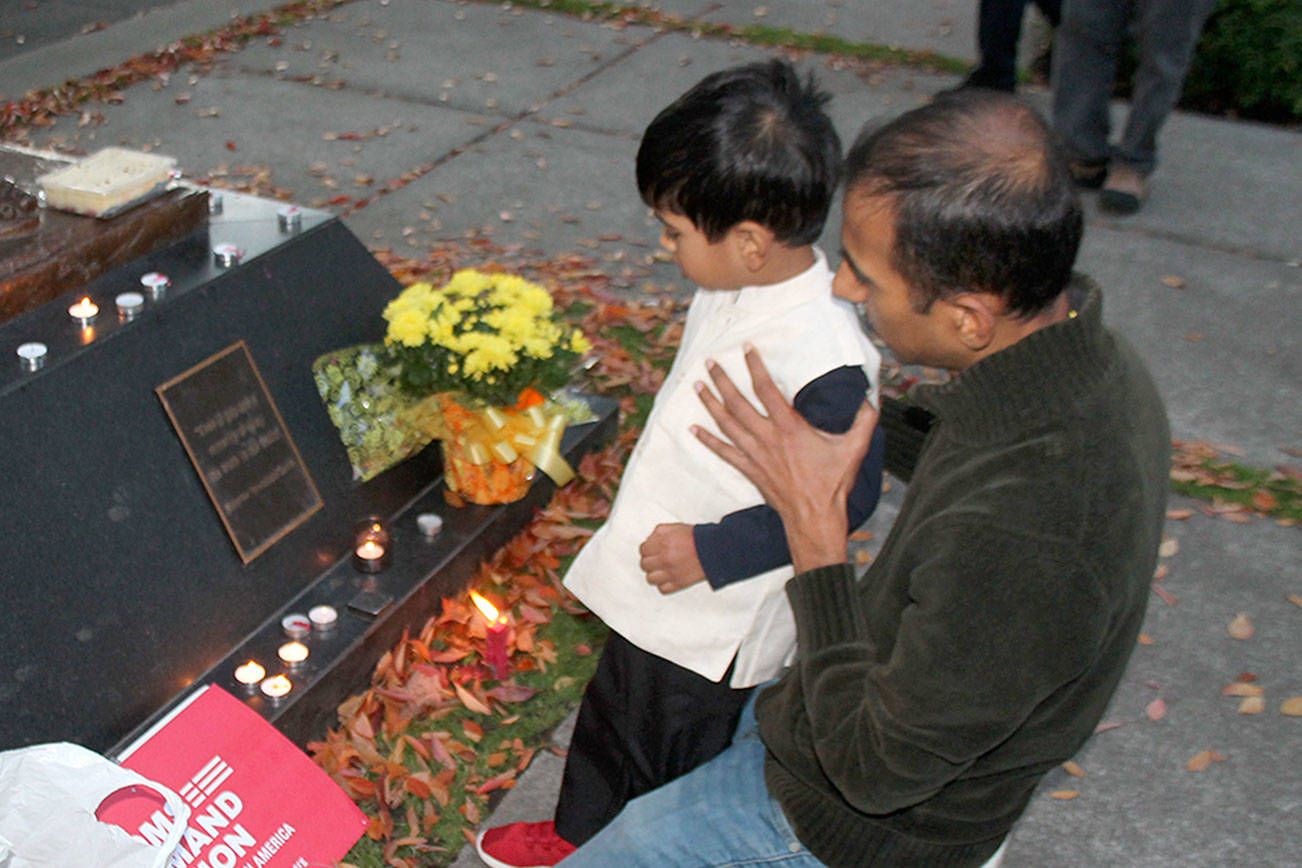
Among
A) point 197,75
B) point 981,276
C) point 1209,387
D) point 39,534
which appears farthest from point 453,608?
point 197,75

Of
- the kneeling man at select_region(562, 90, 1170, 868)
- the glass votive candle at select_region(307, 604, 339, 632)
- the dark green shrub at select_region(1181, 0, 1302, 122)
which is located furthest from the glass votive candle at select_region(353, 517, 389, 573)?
the dark green shrub at select_region(1181, 0, 1302, 122)

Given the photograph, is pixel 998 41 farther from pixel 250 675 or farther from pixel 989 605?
pixel 989 605

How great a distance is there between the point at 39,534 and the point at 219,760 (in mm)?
627

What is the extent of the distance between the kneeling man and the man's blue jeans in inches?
3.1

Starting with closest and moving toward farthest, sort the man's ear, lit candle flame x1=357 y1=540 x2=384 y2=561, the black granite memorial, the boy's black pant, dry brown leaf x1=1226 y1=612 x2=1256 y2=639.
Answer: the man's ear → the boy's black pant → the black granite memorial → lit candle flame x1=357 y1=540 x2=384 y2=561 → dry brown leaf x1=1226 y1=612 x2=1256 y2=639

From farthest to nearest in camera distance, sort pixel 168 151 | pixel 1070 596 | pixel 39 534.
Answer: pixel 168 151 → pixel 39 534 → pixel 1070 596

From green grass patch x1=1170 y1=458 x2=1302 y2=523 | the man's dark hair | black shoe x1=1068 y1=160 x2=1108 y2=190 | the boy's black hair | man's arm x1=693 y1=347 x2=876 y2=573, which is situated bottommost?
black shoe x1=1068 y1=160 x2=1108 y2=190

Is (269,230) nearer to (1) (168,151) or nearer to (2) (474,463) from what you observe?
(2) (474,463)

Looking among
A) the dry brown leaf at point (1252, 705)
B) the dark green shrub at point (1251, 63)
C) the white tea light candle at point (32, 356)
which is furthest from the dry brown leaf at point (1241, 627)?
the dark green shrub at point (1251, 63)

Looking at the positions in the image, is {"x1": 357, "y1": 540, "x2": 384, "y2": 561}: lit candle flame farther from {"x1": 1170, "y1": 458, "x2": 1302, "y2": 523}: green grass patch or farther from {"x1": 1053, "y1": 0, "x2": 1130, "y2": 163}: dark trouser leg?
{"x1": 1053, "y1": 0, "x2": 1130, "y2": 163}: dark trouser leg

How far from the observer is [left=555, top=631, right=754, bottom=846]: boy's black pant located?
101 inches

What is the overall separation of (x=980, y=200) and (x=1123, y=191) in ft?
17.8

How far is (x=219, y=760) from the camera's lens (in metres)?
2.76

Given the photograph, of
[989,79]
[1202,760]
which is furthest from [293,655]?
[989,79]
